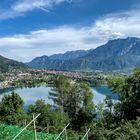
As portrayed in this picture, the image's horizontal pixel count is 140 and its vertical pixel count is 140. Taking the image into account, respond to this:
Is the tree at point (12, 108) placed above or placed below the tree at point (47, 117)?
above

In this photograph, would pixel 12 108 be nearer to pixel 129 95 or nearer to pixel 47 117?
pixel 47 117

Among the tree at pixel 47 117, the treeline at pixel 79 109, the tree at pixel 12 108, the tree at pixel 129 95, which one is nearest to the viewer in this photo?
the tree at pixel 129 95

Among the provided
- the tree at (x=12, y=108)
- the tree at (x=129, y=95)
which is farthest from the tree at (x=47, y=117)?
the tree at (x=129, y=95)

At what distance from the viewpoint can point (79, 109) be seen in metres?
61.7

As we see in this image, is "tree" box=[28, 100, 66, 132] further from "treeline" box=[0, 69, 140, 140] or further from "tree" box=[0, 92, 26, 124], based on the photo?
"tree" box=[0, 92, 26, 124]

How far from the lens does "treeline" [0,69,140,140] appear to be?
4038 cm

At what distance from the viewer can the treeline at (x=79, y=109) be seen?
40375 mm

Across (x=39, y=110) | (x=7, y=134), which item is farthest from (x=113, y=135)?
(x=39, y=110)

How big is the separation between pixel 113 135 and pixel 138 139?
3370 millimetres

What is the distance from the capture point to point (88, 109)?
6103 cm

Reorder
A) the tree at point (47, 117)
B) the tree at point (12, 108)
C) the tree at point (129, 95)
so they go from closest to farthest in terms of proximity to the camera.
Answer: the tree at point (129, 95)
the tree at point (12, 108)
the tree at point (47, 117)

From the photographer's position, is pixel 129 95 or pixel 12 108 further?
pixel 129 95

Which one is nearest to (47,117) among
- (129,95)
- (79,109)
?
(79,109)

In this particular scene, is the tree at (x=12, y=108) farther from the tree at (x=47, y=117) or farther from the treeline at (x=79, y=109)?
the tree at (x=47, y=117)
